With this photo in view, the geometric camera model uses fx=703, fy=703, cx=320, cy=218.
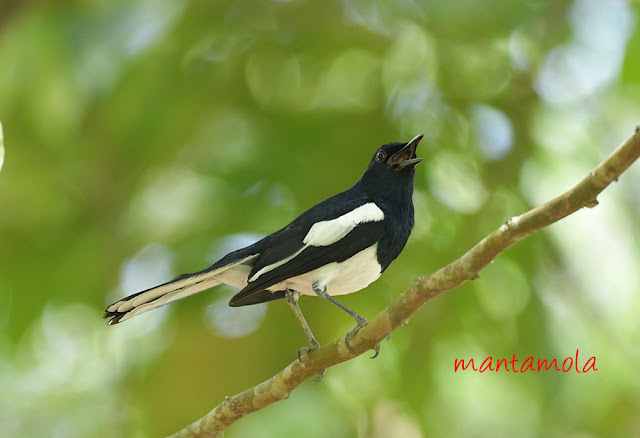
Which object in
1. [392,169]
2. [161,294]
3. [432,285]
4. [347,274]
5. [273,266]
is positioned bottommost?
[432,285]

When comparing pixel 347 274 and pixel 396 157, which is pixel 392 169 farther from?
pixel 347 274

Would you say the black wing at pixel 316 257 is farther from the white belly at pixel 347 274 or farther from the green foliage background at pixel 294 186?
the green foliage background at pixel 294 186

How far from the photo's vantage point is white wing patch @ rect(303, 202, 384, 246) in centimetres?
361

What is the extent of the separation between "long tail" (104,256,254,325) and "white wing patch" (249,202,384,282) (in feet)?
0.81

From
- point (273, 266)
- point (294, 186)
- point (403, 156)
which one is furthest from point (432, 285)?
point (294, 186)

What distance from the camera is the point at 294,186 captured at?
557cm

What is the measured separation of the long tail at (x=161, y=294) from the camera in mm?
3602

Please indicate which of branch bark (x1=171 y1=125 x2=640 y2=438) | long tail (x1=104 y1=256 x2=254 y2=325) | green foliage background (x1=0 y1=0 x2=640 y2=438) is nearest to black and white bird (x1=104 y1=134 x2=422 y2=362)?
long tail (x1=104 y1=256 x2=254 y2=325)

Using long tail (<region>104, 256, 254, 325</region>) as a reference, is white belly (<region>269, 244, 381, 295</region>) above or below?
below

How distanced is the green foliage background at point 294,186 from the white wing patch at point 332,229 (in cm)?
170

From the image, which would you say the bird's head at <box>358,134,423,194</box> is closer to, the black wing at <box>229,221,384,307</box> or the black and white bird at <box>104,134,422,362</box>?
the black and white bird at <box>104,134,422,362</box>

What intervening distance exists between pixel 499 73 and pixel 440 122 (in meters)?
0.79

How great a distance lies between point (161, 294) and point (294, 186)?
2100 mm

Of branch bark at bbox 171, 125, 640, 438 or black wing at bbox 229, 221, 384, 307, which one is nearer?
branch bark at bbox 171, 125, 640, 438
